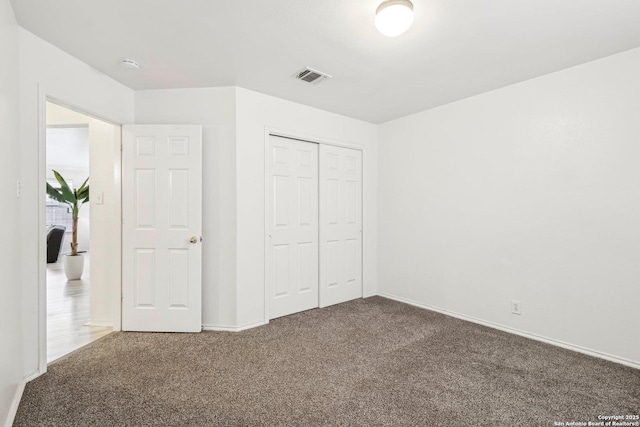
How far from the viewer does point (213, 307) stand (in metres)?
3.07

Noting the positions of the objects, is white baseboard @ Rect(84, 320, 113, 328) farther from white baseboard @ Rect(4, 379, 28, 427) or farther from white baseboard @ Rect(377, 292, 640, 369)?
white baseboard @ Rect(377, 292, 640, 369)

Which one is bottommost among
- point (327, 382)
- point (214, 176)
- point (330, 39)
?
point (327, 382)

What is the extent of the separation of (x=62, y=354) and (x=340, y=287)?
2.83 metres

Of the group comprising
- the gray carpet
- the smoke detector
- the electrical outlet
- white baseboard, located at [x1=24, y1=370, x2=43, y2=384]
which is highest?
the smoke detector

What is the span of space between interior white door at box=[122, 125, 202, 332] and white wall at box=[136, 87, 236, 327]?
124 mm

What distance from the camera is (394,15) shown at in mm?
1737

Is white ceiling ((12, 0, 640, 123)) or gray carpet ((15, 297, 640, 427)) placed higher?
white ceiling ((12, 0, 640, 123))

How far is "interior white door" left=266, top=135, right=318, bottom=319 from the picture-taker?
338 cm

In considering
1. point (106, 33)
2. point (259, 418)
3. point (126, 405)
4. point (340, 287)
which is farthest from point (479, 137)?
point (126, 405)

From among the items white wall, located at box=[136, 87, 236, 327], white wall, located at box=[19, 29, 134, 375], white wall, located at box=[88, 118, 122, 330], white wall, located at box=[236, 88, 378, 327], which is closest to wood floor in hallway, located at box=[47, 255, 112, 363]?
white wall, located at box=[88, 118, 122, 330]

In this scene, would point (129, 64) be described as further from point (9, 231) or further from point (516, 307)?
point (516, 307)

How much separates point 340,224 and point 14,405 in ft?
10.4

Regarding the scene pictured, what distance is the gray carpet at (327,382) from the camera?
177 cm

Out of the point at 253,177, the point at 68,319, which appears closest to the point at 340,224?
the point at 253,177
